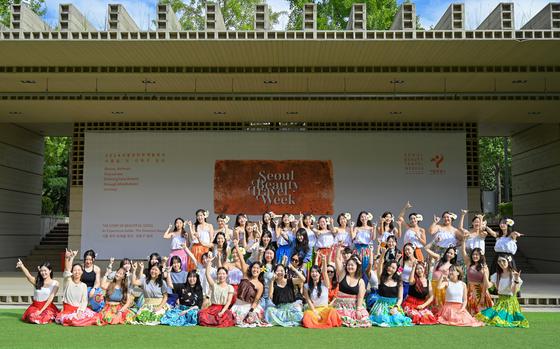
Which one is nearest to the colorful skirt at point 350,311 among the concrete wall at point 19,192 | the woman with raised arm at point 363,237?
the woman with raised arm at point 363,237

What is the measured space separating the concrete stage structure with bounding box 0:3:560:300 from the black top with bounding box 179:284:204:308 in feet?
12.1

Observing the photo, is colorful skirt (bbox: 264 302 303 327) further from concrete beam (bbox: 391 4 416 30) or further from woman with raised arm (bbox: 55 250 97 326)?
concrete beam (bbox: 391 4 416 30)

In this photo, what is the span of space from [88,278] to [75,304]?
474 mm

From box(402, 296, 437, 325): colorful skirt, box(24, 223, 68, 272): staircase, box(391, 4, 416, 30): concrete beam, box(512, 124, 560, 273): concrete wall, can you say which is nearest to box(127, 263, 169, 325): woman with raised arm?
box(402, 296, 437, 325): colorful skirt

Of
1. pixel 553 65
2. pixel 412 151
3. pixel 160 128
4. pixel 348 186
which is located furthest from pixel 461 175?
pixel 160 128

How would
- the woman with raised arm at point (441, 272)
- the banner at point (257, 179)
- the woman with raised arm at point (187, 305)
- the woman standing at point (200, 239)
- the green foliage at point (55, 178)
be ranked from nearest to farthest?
the woman with raised arm at point (187, 305)
the woman with raised arm at point (441, 272)
the woman standing at point (200, 239)
the banner at point (257, 179)
the green foliage at point (55, 178)

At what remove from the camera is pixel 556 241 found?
14.0 m

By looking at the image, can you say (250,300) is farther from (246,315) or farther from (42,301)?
(42,301)

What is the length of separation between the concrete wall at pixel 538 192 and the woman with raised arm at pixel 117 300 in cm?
1075

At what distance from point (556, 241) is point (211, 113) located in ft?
28.6

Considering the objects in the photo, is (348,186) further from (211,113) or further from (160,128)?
(160,128)

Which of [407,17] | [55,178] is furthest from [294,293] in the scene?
[55,178]

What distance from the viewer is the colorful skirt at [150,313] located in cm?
698

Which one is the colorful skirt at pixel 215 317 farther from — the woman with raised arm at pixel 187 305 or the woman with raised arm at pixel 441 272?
the woman with raised arm at pixel 441 272
